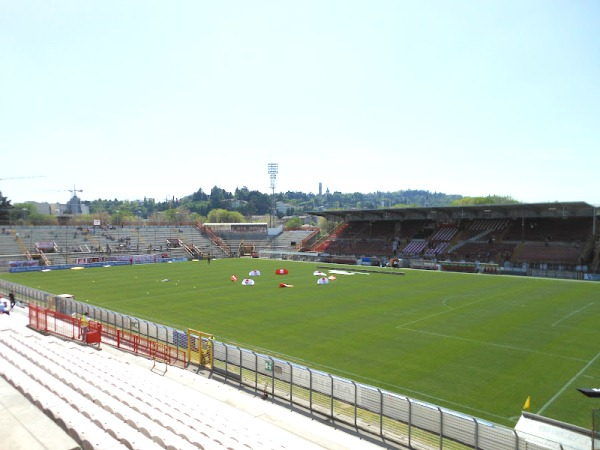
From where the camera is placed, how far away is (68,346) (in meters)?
19.2

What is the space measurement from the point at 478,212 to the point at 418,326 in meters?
46.0

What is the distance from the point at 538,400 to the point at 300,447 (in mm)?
9771

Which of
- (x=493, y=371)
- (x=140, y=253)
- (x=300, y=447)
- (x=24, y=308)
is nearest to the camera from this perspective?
(x=300, y=447)

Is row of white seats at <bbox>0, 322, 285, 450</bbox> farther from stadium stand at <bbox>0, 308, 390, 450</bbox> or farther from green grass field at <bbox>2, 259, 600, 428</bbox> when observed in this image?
green grass field at <bbox>2, 259, 600, 428</bbox>

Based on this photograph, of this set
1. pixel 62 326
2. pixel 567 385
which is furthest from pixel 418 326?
pixel 62 326

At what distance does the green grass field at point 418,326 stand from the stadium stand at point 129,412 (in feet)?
16.5

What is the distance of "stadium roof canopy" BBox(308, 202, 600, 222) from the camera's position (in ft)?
183

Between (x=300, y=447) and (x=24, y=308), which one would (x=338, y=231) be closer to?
(x=24, y=308)

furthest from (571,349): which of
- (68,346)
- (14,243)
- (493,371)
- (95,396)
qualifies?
(14,243)

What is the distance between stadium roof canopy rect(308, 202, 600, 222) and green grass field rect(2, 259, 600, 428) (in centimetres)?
Result: 1416

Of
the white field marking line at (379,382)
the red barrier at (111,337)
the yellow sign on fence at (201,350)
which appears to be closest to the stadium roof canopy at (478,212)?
the white field marking line at (379,382)

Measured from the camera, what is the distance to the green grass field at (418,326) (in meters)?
16.1

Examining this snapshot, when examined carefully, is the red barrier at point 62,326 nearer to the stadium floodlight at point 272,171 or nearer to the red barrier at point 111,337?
the red barrier at point 111,337

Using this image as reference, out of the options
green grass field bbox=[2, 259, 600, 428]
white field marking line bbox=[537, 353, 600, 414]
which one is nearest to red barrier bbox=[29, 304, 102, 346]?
green grass field bbox=[2, 259, 600, 428]
